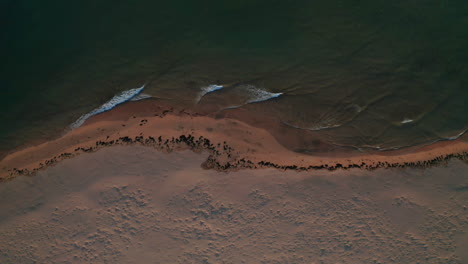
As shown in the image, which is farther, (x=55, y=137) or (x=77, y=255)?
(x=55, y=137)

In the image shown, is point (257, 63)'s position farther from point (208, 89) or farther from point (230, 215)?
point (230, 215)

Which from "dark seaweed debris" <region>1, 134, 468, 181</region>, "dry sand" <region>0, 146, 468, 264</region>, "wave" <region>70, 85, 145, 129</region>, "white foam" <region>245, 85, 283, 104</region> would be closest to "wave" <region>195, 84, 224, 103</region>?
"white foam" <region>245, 85, 283, 104</region>

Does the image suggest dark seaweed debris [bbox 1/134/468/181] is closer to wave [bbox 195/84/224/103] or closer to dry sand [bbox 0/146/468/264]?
dry sand [bbox 0/146/468/264]

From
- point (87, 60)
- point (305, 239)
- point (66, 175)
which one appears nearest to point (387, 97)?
point (305, 239)

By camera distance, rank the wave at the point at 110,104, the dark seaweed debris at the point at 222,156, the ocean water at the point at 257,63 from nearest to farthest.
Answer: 1. the dark seaweed debris at the point at 222,156
2. the ocean water at the point at 257,63
3. the wave at the point at 110,104

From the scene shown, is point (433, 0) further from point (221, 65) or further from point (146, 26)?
point (146, 26)

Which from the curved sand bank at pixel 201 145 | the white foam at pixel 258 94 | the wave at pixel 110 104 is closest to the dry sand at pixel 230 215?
the curved sand bank at pixel 201 145

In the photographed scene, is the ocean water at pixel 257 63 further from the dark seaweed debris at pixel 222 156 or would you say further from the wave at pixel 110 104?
the dark seaweed debris at pixel 222 156
